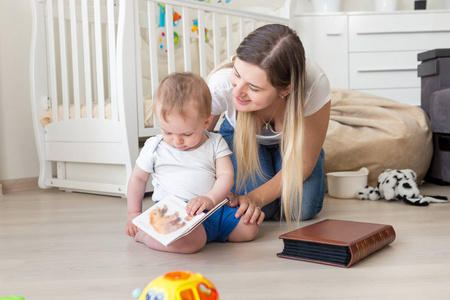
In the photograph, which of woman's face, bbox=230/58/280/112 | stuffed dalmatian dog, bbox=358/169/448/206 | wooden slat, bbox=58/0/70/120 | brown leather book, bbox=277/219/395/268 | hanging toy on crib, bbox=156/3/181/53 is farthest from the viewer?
hanging toy on crib, bbox=156/3/181/53

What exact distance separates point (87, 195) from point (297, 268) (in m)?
1.39

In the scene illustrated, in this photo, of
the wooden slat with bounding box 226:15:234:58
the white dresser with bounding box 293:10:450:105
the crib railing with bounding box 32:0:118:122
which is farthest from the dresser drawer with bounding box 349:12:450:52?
the crib railing with bounding box 32:0:118:122

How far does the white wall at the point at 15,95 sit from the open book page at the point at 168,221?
1.52 m

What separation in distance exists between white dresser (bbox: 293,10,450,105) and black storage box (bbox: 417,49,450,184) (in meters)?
0.81

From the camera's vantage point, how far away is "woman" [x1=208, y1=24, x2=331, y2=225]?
1.16 meters

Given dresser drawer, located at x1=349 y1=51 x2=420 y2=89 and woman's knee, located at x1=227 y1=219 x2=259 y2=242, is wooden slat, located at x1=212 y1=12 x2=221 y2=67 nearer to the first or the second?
dresser drawer, located at x1=349 y1=51 x2=420 y2=89

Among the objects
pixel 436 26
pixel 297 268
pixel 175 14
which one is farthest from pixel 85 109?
pixel 436 26

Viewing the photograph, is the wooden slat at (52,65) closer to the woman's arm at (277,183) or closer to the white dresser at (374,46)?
the woman's arm at (277,183)

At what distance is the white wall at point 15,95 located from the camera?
2.42 m

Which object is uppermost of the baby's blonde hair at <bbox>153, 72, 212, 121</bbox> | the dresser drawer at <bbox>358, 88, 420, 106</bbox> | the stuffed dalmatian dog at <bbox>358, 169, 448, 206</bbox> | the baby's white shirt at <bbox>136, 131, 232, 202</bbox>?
the baby's blonde hair at <bbox>153, 72, 212, 121</bbox>

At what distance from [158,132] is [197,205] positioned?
1040 mm

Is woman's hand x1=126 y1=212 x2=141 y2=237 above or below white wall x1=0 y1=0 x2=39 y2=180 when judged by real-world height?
below

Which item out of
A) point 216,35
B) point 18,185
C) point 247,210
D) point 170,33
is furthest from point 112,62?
point 247,210

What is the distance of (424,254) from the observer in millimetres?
1130
